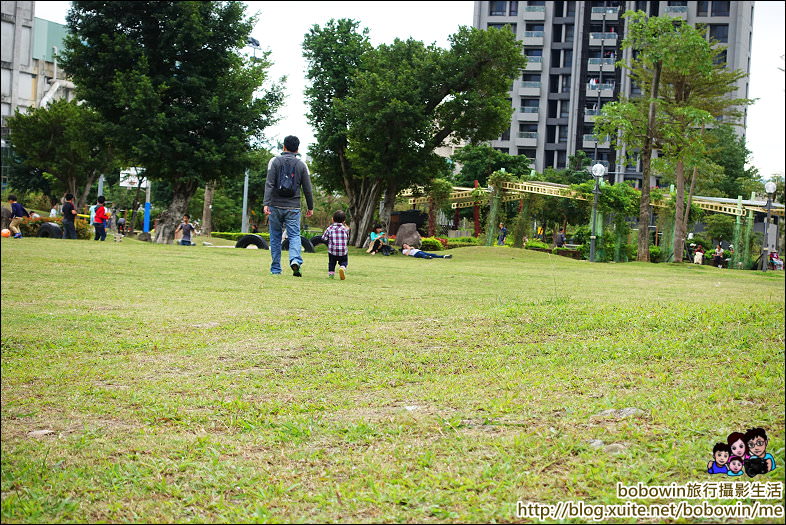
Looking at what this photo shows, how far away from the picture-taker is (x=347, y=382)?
4.61m

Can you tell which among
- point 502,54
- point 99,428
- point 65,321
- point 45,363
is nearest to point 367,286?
point 65,321

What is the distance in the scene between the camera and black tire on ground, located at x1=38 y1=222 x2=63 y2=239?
25.2 m

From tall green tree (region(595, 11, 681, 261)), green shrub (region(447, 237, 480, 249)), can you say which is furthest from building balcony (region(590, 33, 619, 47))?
tall green tree (region(595, 11, 681, 261))

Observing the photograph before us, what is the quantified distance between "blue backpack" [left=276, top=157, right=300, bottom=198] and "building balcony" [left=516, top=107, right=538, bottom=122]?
229 ft

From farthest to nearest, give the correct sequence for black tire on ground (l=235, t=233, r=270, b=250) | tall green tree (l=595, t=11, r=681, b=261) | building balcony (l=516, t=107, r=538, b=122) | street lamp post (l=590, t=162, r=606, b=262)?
building balcony (l=516, t=107, r=538, b=122)
tall green tree (l=595, t=11, r=681, b=261)
street lamp post (l=590, t=162, r=606, b=262)
black tire on ground (l=235, t=233, r=270, b=250)

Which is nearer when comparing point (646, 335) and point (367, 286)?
point (646, 335)

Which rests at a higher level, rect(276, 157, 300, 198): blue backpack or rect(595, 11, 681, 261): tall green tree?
rect(595, 11, 681, 261): tall green tree

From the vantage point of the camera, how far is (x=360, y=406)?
160 inches

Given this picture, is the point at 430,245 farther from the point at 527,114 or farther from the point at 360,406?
the point at 527,114

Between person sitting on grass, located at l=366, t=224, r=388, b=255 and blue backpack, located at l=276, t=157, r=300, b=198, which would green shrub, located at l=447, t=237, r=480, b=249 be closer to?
person sitting on grass, located at l=366, t=224, r=388, b=255

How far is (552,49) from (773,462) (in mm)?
81139

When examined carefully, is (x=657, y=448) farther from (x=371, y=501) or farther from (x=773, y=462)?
(x=371, y=501)

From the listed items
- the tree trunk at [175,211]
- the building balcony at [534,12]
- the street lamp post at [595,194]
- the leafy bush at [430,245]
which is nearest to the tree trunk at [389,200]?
the leafy bush at [430,245]

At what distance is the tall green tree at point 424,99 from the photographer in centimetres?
3105
